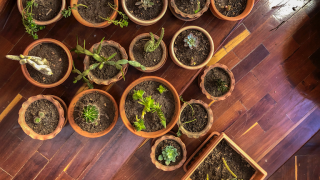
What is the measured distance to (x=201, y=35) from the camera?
177cm

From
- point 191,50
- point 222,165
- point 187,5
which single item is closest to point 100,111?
point 191,50

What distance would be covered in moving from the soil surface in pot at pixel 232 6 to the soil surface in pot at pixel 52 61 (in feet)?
4.95

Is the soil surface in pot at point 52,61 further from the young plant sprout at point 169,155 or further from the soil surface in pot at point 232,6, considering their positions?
the soil surface in pot at point 232,6

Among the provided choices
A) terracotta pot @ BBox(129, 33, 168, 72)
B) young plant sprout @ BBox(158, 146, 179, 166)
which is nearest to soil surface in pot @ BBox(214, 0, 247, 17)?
terracotta pot @ BBox(129, 33, 168, 72)

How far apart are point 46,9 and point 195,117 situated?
1.70m

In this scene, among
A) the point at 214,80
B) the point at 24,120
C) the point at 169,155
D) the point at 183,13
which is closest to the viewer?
the point at 24,120

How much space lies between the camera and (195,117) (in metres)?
1.94

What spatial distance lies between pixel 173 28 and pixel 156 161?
4.35ft

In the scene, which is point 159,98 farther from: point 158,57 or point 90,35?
point 90,35

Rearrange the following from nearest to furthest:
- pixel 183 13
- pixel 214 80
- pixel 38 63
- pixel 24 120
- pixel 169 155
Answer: pixel 38 63 → pixel 24 120 → pixel 183 13 → pixel 169 155 → pixel 214 80

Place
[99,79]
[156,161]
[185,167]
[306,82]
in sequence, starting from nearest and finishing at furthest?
1. [99,79]
2. [156,161]
3. [185,167]
4. [306,82]

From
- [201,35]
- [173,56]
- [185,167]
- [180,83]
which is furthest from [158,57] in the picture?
[185,167]

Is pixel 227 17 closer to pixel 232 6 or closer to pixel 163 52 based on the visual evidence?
pixel 232 6

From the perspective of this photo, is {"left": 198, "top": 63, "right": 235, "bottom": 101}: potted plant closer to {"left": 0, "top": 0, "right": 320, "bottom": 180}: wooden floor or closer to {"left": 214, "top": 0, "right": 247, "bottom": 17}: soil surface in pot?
{"left": 0, "top": 0, "right": 320, "bottom": 180}: wooden floor
